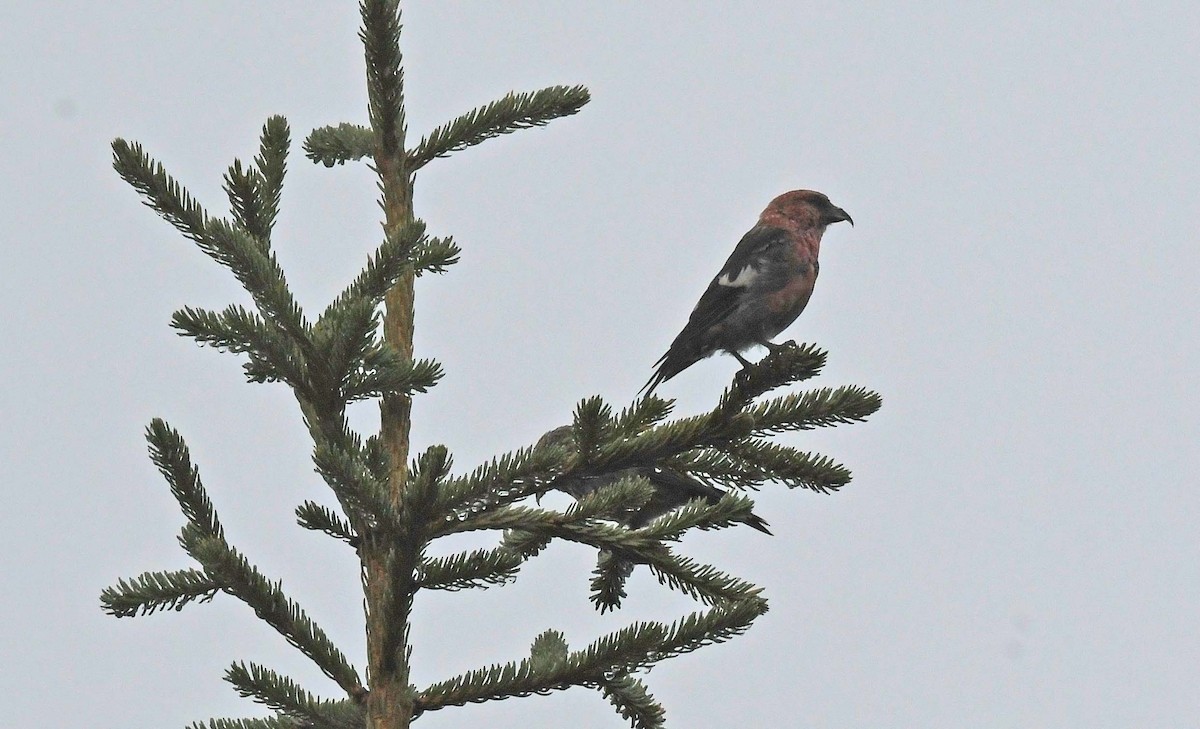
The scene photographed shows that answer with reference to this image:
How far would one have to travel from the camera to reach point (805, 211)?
21.2 feet

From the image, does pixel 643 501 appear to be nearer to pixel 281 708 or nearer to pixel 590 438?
pixel 590 438

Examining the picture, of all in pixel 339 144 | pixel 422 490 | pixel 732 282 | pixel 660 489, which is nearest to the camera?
pixel 422 490

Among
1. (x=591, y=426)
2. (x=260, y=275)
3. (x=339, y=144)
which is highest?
(x=339, y=144)

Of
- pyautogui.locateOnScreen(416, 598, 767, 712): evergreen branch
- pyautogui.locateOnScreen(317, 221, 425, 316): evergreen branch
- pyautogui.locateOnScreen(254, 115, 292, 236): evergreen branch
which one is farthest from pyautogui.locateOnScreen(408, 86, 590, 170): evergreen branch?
pyautogui.locateOnScreen(416, 598, 767, 712): evergreen branch

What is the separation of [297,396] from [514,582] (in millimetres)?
710

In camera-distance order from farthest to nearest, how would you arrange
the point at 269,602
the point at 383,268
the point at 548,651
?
the point at 548,651, the point at 383,268, the point at 269,602

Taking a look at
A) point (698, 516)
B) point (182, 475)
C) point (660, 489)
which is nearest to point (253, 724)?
point (182, 475)

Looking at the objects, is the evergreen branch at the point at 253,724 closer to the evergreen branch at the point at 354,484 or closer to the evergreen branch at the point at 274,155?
the evergreen branch at the point at 354,484

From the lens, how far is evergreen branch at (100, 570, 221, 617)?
2.78 meters

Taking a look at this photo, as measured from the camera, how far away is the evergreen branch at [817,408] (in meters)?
3.22

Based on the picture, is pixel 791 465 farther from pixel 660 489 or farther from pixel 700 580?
pixel 660 489

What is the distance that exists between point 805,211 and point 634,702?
3.97 m

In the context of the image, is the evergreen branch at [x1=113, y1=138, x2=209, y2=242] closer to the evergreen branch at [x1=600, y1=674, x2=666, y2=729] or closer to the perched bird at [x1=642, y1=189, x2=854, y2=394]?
the evergreen branch at [x1=600, y1=674, x2=666, y2=729]

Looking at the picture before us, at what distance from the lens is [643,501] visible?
2.88m
